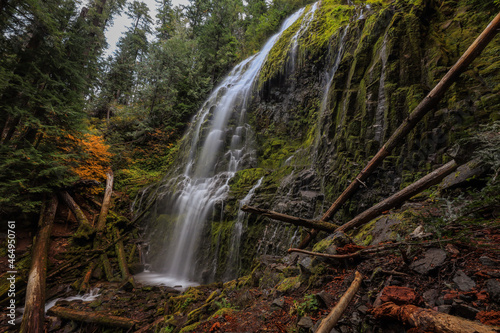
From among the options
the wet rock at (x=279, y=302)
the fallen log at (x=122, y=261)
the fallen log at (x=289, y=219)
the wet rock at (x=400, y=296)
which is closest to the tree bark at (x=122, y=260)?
the fallen log at (x=122, y=261)

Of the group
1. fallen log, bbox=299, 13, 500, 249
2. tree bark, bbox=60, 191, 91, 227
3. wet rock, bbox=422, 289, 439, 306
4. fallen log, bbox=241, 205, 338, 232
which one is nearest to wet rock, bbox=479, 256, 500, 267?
wet rock, bbox=422, 289, 439, 306

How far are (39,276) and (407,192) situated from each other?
10.1 metres

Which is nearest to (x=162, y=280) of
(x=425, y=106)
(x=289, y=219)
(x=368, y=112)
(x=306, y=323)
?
(x=289, y=219)

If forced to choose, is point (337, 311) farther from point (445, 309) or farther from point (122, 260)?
point (122, 260)

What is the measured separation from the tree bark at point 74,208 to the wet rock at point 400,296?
1139 centimetres

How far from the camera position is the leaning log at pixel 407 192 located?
10.9 ft

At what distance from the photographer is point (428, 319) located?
129 centimetres

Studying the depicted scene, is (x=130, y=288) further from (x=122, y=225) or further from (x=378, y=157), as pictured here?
(x=378, y=157)

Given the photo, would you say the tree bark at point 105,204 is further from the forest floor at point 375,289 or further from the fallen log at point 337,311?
the fallen log at point 337,311

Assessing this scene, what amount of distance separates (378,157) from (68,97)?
39.3ft

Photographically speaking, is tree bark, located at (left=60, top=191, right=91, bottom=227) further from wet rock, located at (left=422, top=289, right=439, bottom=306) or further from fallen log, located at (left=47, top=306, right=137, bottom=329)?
wet rock, located at (left=422, top=289, right=439, bottom=306)

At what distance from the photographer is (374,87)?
528 cm

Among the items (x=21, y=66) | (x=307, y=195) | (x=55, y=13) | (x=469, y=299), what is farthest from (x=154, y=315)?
(x=55, y=13)

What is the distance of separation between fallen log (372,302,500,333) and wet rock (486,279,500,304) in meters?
0.39
